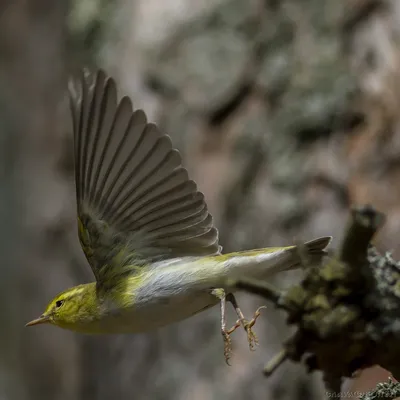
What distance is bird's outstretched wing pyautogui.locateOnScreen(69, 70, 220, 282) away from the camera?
1623 mm

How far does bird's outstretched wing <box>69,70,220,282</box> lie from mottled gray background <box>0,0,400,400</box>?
1471 millimetres

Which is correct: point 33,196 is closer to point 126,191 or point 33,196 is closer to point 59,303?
point 59,303

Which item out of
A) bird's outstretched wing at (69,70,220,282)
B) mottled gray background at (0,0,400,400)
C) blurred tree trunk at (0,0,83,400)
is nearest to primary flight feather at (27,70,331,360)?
bird's outstretched wing at (69,70,220,282)

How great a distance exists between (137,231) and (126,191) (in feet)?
0.32

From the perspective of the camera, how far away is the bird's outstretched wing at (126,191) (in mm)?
1623

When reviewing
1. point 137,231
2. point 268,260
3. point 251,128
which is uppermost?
point 251,128

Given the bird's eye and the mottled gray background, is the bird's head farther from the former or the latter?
the mottled gray background

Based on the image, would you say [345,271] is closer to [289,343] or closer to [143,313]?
[289,343]

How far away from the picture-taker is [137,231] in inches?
66.4

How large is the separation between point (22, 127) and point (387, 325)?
4364 mm

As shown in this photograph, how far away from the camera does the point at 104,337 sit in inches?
152

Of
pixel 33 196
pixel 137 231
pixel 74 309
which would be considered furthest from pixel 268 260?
pixel 33 196

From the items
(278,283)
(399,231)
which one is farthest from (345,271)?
(278,283)

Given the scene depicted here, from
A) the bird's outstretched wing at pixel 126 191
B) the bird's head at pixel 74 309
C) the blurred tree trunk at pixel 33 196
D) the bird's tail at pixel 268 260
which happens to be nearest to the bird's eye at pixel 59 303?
the bird's head at pixel 74 309
